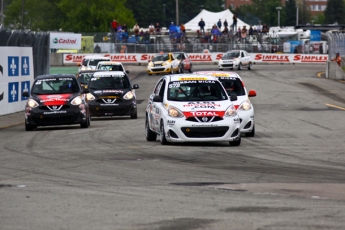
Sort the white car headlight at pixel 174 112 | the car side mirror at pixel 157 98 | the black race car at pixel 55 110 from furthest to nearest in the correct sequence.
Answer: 1. the black race car at pixel 55 110
2. the car side mirror at pixel 157 98
3. the white car headlight at pixel 174 112

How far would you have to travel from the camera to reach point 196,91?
18562mm

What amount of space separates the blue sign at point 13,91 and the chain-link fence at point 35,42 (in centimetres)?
140

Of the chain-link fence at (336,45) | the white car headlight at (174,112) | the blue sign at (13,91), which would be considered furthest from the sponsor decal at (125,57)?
the white car headlight at (174,112)

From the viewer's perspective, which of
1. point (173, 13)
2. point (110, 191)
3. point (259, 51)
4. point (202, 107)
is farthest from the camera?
point (173, 13)

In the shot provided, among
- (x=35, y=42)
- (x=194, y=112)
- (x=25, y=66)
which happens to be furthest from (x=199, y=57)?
(x=194, y=112)

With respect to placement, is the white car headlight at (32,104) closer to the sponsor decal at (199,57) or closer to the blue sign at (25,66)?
the blue sign at (25,66)

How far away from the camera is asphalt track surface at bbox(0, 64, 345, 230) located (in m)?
9.18

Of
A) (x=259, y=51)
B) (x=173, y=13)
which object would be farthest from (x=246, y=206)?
(x=173, y=13)

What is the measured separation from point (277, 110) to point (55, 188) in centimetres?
1959

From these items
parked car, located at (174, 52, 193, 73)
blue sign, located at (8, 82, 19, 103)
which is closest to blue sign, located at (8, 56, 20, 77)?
blue sign, located at (8, 82, 19, 103)

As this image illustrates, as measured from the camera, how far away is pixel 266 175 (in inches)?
516

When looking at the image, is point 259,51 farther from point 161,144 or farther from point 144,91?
point 161,144

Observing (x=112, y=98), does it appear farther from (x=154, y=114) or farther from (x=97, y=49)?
(x=97, y=49)

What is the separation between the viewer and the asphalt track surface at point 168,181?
30.1 feet
